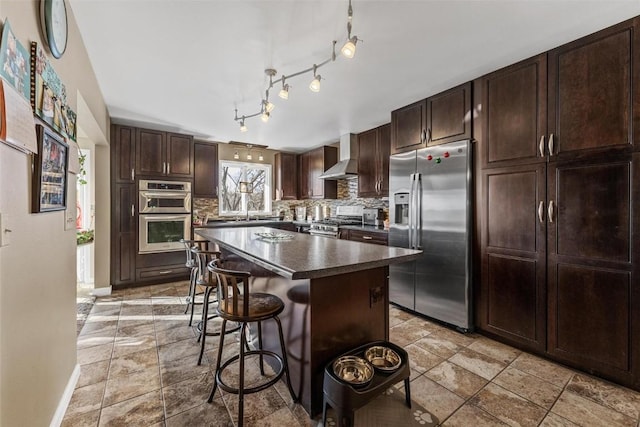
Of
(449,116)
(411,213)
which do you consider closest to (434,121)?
(449,116)

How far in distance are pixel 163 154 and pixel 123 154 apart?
1.70 feet

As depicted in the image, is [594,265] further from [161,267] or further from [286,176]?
[161,267]

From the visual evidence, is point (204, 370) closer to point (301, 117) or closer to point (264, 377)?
point (264, 377)

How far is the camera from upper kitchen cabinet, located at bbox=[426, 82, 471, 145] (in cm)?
278

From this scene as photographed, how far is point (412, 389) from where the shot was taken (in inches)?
73.7

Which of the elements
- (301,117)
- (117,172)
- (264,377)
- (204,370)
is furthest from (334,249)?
(117,172)

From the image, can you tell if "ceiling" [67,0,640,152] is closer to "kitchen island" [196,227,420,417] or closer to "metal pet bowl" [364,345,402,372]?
"kitchen island" [196,227,420,417]

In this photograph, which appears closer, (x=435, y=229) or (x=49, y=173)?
(x=49, y=173)

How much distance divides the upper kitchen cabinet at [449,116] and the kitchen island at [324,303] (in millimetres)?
1698

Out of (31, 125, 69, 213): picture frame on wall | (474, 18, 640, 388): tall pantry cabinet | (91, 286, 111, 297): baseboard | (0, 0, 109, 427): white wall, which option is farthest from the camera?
(91, 286, 111, 297): baseboard

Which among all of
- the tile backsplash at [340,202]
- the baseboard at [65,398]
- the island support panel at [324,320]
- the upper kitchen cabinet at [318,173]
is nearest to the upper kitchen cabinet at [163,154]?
the tile backsplash at [340,202]

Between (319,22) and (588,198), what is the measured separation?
2.31 m

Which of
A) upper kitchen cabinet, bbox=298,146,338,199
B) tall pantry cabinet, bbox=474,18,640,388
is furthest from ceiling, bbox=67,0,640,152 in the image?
upper kitchen cabinet, bbox=298,146,338,199

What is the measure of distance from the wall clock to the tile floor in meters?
2.06
